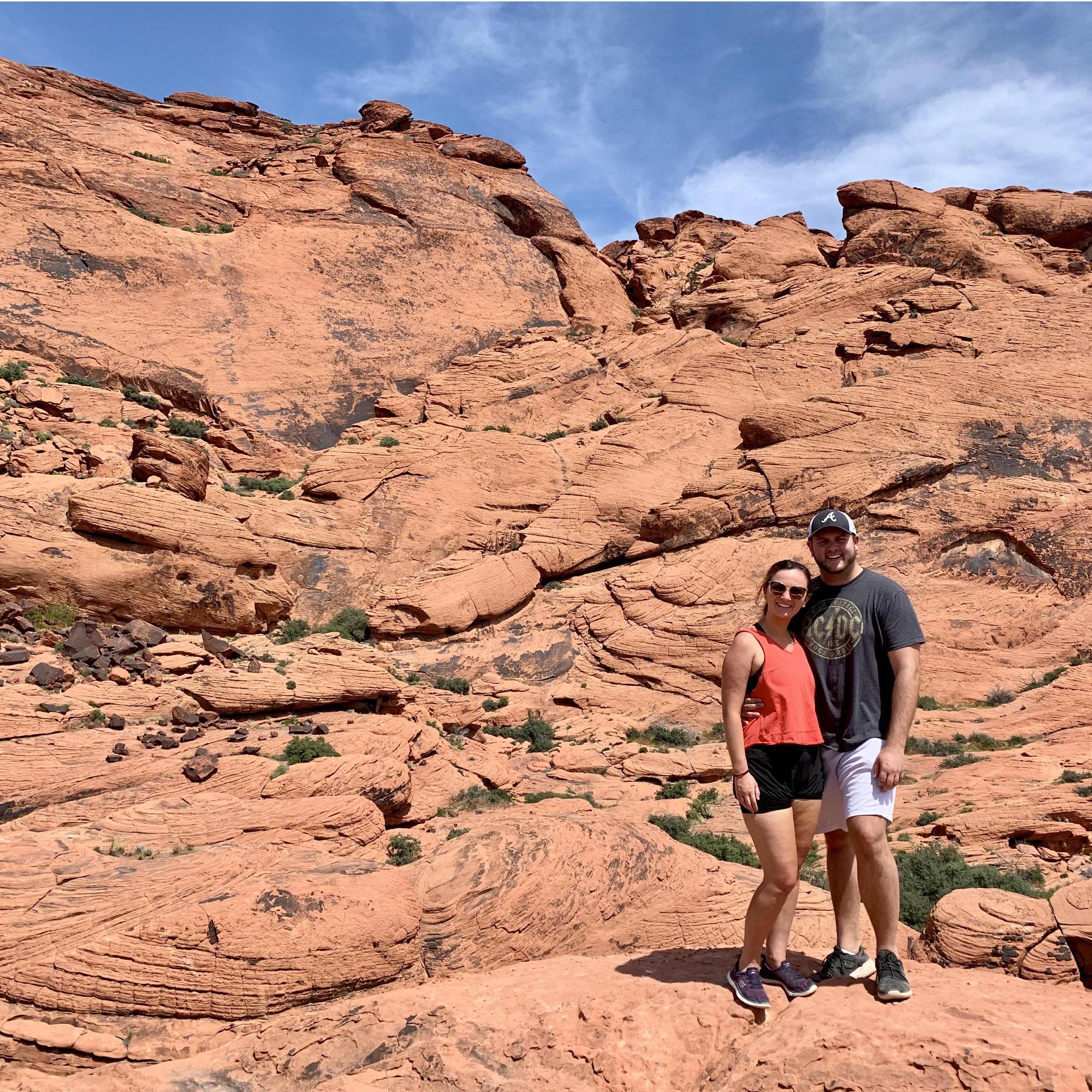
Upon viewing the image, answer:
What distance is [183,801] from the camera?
8.58 m

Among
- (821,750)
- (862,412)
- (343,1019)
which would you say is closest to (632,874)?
(343,1019)

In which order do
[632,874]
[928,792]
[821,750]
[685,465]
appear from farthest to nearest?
[685,465] → [928,792] → [632,874] → [821,750]

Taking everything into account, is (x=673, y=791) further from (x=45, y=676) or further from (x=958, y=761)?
(x=45, y=676)

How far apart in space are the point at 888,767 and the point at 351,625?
18.2 m

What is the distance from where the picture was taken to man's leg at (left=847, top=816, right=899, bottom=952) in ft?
13.1

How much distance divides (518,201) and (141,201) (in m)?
16.9

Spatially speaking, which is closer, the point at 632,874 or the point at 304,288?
the point at 632,874

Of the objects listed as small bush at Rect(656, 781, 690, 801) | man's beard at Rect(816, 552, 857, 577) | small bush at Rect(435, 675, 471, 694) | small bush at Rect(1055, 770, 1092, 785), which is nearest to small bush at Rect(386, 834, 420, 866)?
small bush at Rect(656, 781, 690, 801)

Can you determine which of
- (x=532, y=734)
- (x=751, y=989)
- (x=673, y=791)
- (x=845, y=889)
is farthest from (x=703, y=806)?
(x=751, y=989)

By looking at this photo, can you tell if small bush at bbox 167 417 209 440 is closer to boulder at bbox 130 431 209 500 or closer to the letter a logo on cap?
boulder at bbox 130 431 209 500

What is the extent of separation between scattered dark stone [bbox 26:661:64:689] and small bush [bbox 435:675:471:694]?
910cm

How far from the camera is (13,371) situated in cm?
2259

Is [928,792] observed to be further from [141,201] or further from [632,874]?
[141,201]

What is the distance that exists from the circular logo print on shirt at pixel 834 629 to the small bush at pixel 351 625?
680 inches
